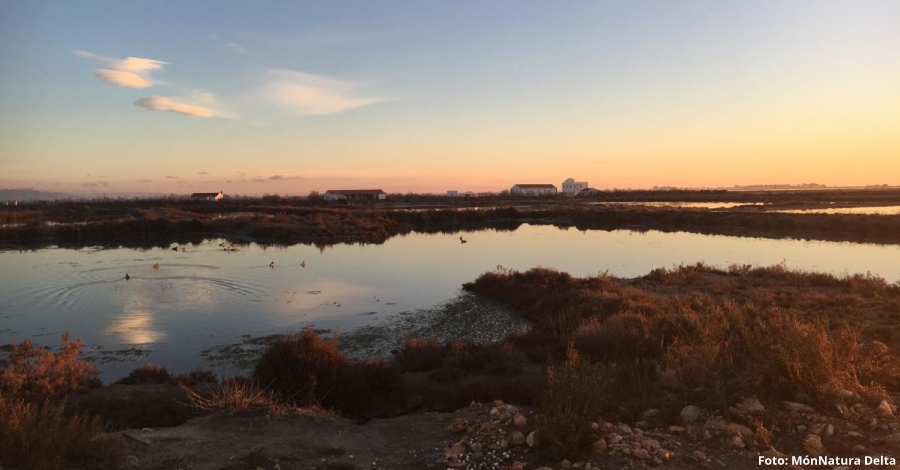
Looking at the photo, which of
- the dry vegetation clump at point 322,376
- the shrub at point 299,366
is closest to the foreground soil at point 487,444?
the dry vegetation clump at point 322,376

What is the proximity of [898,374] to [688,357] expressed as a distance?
2.67 metres

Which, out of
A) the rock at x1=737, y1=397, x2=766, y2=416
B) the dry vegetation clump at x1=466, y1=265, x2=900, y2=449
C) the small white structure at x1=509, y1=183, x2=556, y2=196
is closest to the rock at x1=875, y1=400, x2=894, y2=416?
the dry vegetation clump at x1=466, y1=265, x2=900, y2=449

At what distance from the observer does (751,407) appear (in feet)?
20.1

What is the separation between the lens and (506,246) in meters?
37.4

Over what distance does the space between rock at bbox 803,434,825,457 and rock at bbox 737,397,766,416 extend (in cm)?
58

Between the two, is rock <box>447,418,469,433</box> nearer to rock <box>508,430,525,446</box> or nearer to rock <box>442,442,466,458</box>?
rock <box>442,442,466,458</box>

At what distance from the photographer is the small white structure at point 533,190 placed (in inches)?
5832

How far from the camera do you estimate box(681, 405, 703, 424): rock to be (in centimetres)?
615

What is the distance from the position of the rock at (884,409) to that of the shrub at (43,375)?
11509mm

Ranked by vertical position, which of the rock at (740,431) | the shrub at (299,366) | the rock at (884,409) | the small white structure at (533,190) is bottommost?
the shrub at (299,366)

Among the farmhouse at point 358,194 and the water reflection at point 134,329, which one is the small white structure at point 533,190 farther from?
the water reflection at point 134,329

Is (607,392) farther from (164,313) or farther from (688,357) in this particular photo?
(164,313)

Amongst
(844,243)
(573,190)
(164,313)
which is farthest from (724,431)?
(573,190)

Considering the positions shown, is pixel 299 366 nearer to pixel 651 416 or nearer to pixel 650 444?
pixel 651 416
